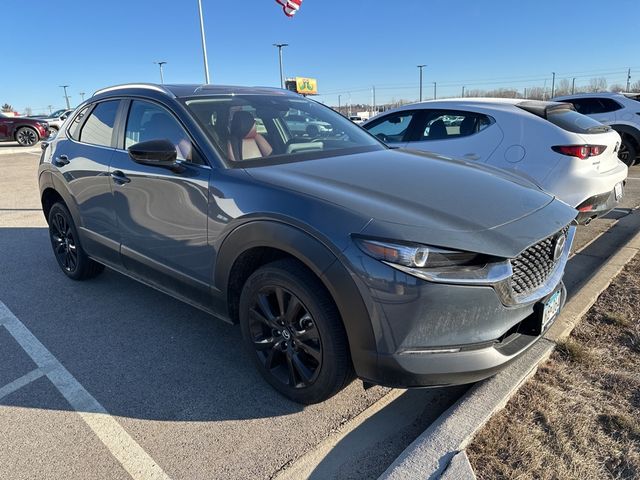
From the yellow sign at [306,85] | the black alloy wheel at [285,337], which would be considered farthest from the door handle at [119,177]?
the yellow sign at [306,85]

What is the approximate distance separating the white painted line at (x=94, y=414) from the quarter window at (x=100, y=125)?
61.8 inches

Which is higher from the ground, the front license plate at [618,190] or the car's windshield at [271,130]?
the car's windshield at [271,130]

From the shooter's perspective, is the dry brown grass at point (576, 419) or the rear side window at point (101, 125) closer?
the dry brown grass at point (576, 419)

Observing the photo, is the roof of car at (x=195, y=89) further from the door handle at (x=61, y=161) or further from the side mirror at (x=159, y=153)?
the door handle at (x=61, y=161)

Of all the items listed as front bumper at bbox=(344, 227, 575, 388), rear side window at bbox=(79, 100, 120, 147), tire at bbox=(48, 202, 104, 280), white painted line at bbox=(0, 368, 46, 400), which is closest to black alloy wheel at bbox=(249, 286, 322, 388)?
front bumper at bbox=(344, 227, 575, 388)

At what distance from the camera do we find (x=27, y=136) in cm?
1908

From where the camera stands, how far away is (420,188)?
257 cm

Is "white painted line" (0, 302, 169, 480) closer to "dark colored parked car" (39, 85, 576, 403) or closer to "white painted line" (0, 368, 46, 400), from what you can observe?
"white painted line" (0, 368, 46, 400)

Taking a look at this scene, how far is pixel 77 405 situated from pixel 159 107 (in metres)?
1.95

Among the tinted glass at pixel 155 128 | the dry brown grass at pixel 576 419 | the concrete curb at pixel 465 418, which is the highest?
the tinted glass at pixel 155 128

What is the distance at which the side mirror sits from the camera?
2871 millimetres

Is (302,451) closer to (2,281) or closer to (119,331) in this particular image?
(119,331)

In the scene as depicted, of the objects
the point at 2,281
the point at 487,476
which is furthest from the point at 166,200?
the point at 2,281

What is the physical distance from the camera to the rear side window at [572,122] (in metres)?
4.74
